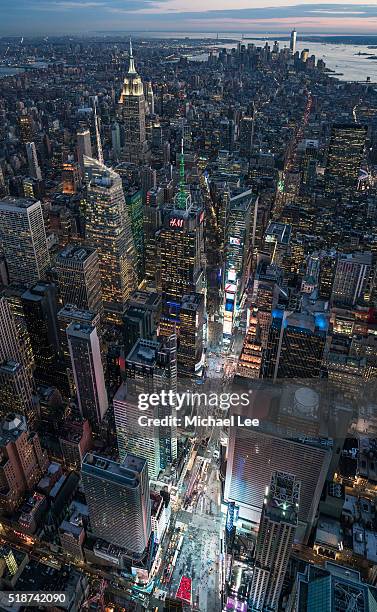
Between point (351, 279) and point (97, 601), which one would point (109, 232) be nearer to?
point (351, 279)

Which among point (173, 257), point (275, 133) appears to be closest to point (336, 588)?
point (173, 257)

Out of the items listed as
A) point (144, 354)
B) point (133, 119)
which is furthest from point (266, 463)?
point (133, 119)

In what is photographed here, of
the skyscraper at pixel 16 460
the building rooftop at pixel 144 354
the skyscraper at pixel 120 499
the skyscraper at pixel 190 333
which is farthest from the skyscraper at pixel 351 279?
the skyscraper at pixel 16 460

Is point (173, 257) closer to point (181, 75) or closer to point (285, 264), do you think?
point (285, 264)

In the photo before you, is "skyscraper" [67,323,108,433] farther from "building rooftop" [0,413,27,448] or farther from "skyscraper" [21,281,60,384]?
"skyscraper" [21,281,60,384]

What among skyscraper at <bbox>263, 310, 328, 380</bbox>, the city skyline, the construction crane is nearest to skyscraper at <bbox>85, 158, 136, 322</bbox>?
the city skyline

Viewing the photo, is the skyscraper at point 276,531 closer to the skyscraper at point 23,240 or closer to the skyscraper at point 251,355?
the skyscraper at point 251,355
